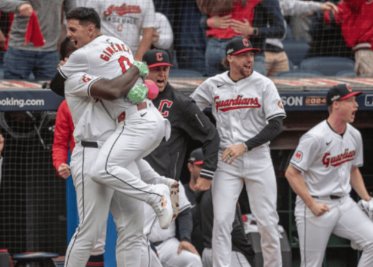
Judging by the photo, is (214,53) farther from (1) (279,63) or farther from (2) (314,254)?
(2) (314,254)

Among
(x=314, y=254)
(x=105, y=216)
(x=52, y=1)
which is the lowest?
(x=314, y=254)

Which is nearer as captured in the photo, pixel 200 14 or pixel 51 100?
pixel 51 100

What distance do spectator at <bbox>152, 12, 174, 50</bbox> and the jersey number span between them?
3063 mm

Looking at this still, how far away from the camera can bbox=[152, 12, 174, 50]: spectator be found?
10.7 metres

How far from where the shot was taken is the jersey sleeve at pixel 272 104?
895 cm

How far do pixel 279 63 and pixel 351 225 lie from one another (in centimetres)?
235

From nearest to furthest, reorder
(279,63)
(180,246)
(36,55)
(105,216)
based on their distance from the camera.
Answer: (105,216) → (180,246) → (36,55) → (279,63)

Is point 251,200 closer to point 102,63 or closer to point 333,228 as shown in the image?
point 333,228

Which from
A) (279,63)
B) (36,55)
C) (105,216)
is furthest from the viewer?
(279,63)

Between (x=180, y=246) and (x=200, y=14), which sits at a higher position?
(x=200, y=14)

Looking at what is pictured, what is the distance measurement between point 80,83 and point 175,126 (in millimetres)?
1418

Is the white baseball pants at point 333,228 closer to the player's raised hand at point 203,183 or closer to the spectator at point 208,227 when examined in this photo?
the spectator at point 208,227

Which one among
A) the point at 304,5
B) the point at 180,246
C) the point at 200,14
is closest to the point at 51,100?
the point at 180,246

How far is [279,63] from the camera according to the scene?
11.0 meters
